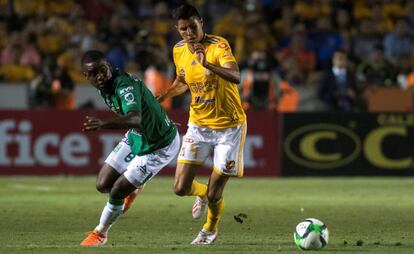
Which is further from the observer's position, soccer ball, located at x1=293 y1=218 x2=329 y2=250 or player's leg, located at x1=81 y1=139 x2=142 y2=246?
player's leg, located at x1=81 y1=139 x2=142 y2=246

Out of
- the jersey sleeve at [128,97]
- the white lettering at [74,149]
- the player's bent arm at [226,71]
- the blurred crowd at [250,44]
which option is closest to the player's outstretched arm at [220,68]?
the player's bent arm at [226,71]

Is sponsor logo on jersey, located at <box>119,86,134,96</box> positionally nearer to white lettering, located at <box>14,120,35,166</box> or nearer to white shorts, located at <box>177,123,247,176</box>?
white shorts, located at <box>177,123,247,176</box>

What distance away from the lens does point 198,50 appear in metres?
10.4

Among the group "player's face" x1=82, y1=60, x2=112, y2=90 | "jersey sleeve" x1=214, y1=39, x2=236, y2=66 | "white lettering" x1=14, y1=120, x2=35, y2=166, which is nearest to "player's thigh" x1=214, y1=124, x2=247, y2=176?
"jersey sleeve" x1=214, y1=39, x2=236, y2=66

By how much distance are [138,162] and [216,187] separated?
2.78ft

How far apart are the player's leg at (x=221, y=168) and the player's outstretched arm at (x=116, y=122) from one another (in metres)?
1.30

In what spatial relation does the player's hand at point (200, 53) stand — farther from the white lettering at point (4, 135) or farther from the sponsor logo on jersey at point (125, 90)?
the white lettering at point (4, 135)

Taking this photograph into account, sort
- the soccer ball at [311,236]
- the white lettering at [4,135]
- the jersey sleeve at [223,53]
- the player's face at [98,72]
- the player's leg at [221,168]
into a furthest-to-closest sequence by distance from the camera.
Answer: the white lettering at [4,135]
the player's leg at [221,168]
the jersey sleeve at [223,53]
the player's face at [98,72]
the soccer ball at [311,236]

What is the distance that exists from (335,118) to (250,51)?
11.1 feet

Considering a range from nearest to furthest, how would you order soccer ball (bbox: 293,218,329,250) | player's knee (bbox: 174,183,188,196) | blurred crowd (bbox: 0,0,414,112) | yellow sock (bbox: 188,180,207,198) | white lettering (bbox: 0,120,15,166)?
soccer ball (bbox: 293,218,329,250)
player's knee (bbox: 174,183,188,196)
yellow sock (bbox: 188,180,207,198)
white lettering (bbox: 0,120,15,166)
blurred crowd (bbox: 0,0,414,112)

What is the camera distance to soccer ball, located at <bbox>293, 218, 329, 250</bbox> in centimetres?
981

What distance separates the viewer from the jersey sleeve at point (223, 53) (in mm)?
10562

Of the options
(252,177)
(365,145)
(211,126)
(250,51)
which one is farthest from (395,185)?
(211,126)

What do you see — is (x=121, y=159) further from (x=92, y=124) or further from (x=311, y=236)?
(x=311, y=236)
